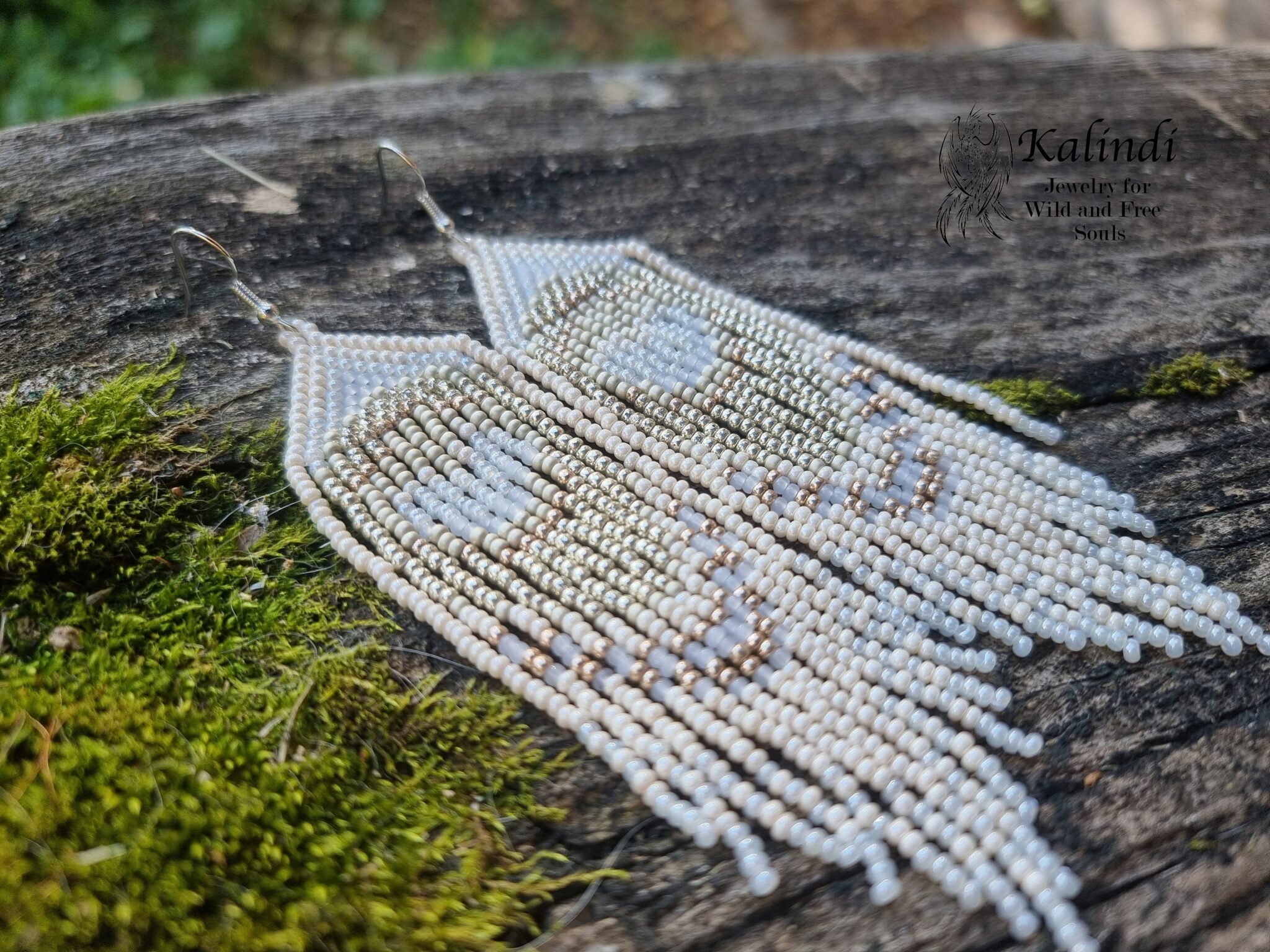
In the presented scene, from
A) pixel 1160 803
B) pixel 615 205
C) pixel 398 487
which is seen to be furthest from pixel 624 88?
pixel 1160 803

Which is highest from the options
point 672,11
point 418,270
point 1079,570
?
point 672,11

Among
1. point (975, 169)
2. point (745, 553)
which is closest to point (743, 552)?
point (745, 553)

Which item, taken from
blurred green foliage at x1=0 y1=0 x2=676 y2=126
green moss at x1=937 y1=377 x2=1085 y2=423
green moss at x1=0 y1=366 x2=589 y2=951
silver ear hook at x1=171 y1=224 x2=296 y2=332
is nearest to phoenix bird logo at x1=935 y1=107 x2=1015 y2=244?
green moss at x1=937 y1=377 x2=1085 y2=423

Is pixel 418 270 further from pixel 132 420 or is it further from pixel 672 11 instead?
pixel 672 11

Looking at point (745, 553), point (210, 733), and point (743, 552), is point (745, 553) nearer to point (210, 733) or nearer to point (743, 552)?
point (743, 552)

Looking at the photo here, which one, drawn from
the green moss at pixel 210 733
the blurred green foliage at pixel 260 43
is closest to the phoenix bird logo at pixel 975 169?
the green moss at pixel 210 733

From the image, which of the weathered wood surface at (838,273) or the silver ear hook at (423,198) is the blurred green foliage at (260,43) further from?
the silver ear hook at (423,198)
